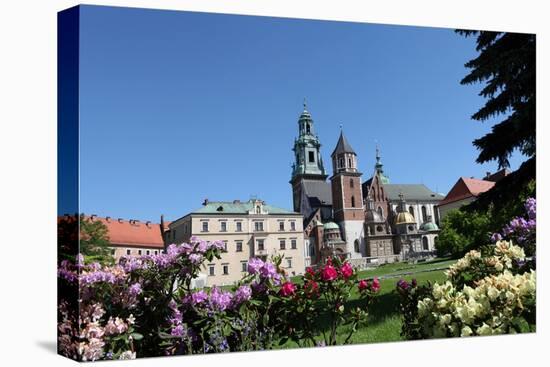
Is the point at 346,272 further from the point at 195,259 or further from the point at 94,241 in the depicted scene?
the point at 94,241

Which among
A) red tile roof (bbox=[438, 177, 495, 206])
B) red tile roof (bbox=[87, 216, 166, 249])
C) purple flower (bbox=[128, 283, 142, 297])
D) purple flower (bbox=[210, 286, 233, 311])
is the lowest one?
purple flower (bbox=[210, 286, 233, 311])

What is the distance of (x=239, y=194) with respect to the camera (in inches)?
226

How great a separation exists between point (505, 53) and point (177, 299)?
4849 millimetres

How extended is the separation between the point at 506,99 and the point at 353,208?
2244mm

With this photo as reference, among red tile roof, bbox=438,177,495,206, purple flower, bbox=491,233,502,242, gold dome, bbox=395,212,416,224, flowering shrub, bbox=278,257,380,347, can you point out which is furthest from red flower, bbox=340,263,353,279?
purple flower, bbox=491,233,502,242

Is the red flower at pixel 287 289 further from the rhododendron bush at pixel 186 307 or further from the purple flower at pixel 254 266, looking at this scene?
the purple flower at pixel 254 266

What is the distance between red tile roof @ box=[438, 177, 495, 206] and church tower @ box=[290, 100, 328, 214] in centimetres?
179

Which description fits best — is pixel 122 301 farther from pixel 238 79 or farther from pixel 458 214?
pixel 458 214

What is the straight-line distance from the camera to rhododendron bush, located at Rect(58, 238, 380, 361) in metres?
4.94

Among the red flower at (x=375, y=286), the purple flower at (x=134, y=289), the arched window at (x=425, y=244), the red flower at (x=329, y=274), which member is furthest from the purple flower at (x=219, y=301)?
the arched window at (x=425, y=244)

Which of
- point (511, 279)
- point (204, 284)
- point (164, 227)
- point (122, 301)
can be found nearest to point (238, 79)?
point (164, 227)

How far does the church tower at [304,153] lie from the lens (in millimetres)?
6035

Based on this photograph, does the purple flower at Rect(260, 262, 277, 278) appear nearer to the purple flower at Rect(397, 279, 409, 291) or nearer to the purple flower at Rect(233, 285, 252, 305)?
the purple flower at Rect(233, 285, 252, 305)

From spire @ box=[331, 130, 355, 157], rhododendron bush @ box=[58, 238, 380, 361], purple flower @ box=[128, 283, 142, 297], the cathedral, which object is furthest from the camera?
spire @ box=[331, 130, 355, 157]
